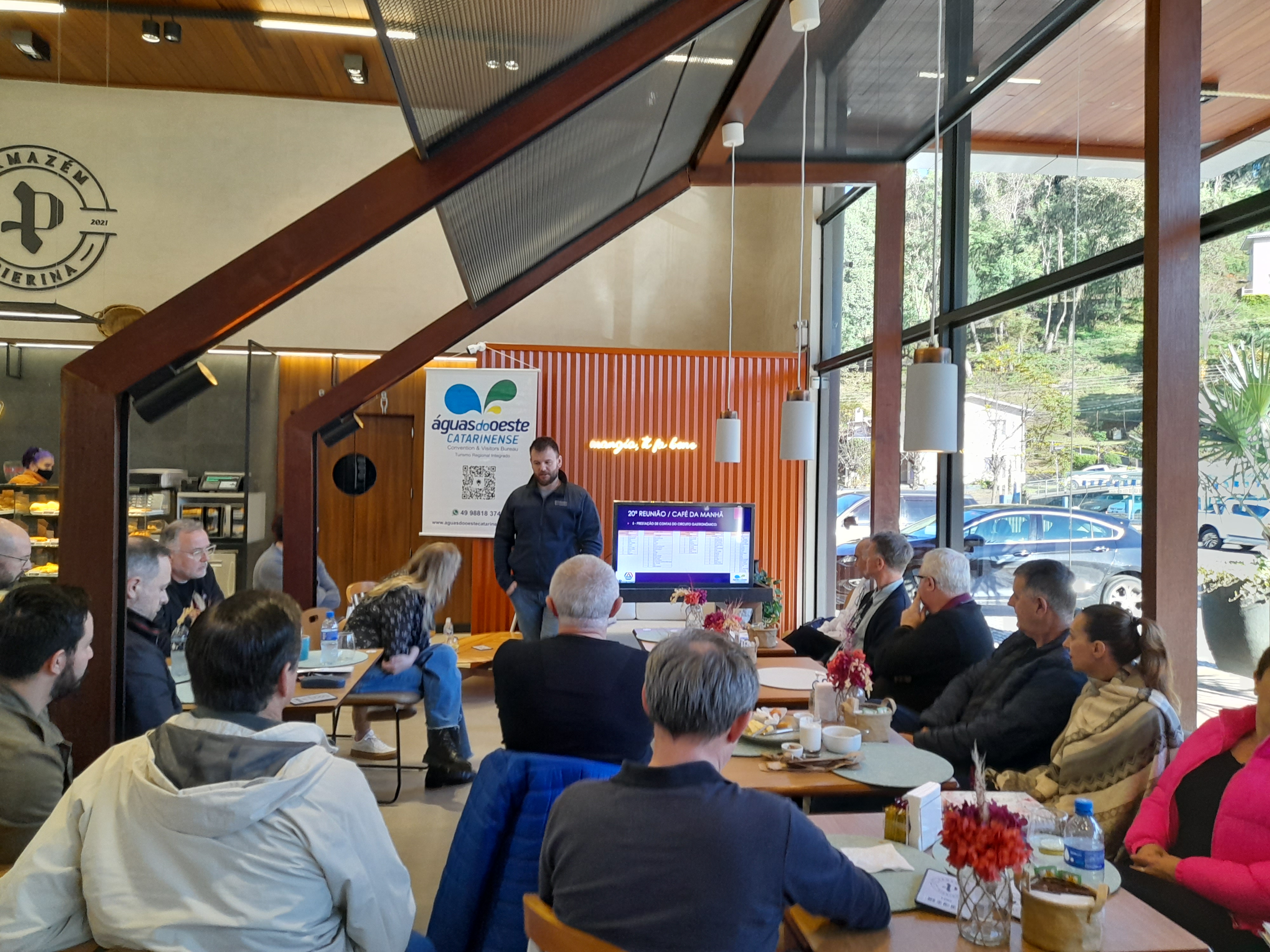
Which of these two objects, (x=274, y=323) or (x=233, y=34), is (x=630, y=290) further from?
(x=233, y=34)

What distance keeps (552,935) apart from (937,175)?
93.6 inches

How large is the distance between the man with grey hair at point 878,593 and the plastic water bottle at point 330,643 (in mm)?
2381

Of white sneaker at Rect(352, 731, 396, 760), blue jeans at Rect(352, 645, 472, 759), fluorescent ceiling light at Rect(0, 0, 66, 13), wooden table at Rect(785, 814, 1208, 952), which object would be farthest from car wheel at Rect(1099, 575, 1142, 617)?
fluorescent ceiling light at Rect(0, 0, 66, 13)

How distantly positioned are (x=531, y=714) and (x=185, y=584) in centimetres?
314

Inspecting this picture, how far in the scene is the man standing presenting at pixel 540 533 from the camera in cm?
617

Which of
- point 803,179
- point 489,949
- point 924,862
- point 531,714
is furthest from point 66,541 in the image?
point 803,179

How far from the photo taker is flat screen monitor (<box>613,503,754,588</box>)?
20.3 feet

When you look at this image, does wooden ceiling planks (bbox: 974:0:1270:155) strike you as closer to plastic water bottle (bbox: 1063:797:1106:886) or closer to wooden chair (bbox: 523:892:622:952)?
plastic water bottle (bbox: 1063:797:1106:886)

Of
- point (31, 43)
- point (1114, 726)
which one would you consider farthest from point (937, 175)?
point (31, 43)

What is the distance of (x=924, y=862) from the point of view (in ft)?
6.58

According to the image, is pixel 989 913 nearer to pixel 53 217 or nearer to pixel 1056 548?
pixel 1056 548

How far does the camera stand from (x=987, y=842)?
5.28ft

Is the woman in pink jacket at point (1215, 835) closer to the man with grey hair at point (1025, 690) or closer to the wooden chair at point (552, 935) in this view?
the man with grey hair at point (1025, 690)

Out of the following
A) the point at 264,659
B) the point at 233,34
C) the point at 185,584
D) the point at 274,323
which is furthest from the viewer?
the point at 274,323
